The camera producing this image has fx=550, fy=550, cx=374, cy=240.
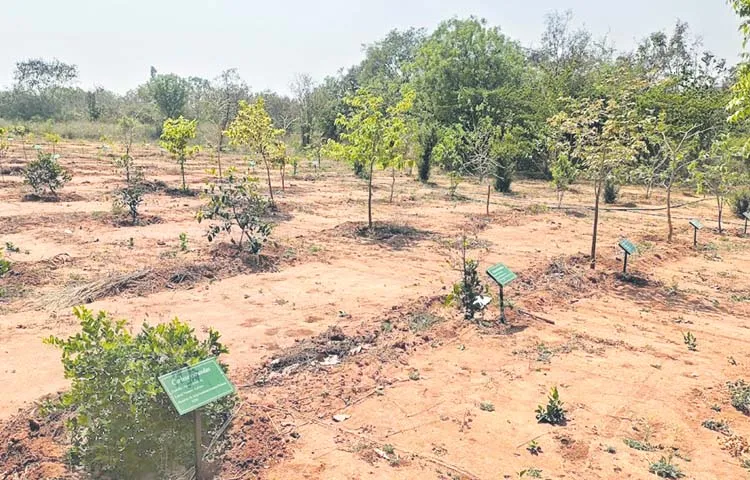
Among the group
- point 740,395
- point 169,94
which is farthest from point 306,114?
point 740,395

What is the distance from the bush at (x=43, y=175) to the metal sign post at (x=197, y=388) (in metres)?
15.6

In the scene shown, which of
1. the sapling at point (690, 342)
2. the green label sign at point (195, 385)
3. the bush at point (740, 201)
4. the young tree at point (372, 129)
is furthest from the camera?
the bush at point (740, 201)

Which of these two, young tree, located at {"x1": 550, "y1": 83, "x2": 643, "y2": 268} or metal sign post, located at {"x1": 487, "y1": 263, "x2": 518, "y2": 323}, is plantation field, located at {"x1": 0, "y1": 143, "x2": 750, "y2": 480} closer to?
metal sign post, located at {"x1": 487, "y1": 263, "x2": 518, "y2": 323}

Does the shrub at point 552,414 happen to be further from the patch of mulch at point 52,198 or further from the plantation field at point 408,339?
the patch of mulch at point 52,198

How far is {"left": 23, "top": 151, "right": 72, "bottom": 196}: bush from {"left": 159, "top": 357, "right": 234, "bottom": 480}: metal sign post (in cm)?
1565

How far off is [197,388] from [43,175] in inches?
626

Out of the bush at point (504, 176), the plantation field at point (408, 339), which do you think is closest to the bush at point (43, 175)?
the plantation field at point (408, 339)

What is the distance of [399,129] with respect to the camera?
14.2 meters

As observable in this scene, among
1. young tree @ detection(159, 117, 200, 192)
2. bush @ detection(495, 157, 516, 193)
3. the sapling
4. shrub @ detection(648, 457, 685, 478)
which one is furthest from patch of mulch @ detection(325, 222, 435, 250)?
bush @ detection(495, 157, 516, 193)

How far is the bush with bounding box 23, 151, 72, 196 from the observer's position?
659 inches

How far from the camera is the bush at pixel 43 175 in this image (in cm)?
1673

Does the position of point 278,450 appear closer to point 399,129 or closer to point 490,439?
point 490,439

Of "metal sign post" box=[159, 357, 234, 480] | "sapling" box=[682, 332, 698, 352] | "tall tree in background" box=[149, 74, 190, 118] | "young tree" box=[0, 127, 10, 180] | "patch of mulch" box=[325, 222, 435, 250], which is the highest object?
"tall tree in background" box=[149, 74, 190, 118]

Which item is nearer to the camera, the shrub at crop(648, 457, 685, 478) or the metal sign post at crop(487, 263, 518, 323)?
the shrub at crop(648, 457, 685, 478)
